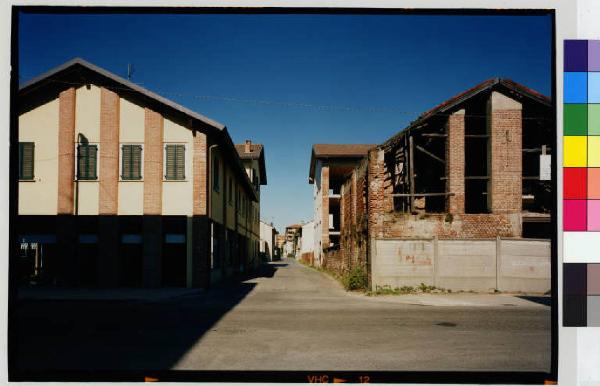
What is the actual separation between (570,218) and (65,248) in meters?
17.5

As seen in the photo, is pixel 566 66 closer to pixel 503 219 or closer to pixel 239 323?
pixel 239 323

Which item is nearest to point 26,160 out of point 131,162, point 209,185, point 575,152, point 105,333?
point 131,162

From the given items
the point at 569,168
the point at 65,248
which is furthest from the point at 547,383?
the point at 65,248

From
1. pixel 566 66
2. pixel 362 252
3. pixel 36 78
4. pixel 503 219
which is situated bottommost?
pixel 362 252

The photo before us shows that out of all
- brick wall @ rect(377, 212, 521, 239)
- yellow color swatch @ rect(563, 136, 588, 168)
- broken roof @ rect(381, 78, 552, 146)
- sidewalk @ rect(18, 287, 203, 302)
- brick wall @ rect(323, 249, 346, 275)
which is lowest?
brick wall @ rect(323, 249, 346, 275)

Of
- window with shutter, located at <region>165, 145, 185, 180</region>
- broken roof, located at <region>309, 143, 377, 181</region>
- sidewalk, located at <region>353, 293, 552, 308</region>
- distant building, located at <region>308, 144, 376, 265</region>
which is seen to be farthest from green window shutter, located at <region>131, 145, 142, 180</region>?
broken roof, located at <region>309, 143, 377, 181</region>

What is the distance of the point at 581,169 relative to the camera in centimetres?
636

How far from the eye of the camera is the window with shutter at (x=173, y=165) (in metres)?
17.8

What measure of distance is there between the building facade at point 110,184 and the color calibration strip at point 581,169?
13.6m

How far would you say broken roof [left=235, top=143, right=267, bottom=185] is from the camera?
4556 cm

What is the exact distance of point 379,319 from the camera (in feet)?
34.4

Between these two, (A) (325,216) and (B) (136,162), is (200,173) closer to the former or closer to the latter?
(B) (136,162)

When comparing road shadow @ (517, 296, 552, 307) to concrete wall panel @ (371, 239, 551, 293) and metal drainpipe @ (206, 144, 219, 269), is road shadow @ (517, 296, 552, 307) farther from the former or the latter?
metal drainpipe @ (206, 144, 219, 269)

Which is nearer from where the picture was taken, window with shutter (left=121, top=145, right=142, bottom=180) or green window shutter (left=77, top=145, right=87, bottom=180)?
green window shutter (left=77, top=145, right=87, bottom=180)
